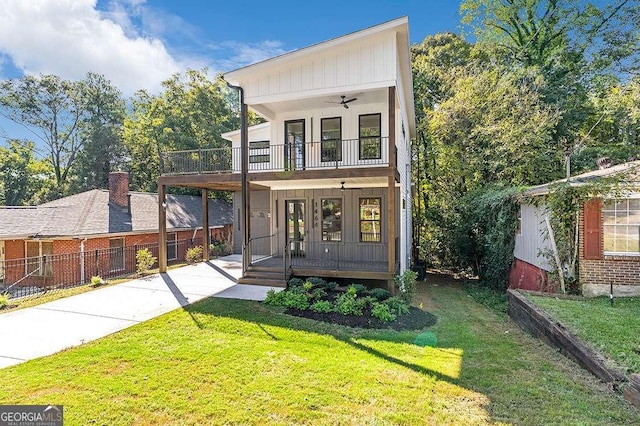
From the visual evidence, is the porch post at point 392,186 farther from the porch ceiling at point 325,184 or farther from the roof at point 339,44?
the porch ceiling at point 325,184

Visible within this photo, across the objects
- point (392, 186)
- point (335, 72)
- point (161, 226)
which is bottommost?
point (161, 226)

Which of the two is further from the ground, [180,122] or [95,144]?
[180,122]

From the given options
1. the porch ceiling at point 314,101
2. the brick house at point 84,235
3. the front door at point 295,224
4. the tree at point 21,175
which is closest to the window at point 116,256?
the brick house at point 84,235

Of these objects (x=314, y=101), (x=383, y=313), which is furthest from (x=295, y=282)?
(x=314, y=101)

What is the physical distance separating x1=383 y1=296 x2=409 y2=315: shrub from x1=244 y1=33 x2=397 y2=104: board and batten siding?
229 inches

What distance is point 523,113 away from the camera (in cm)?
1452

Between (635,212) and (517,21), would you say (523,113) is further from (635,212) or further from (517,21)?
(517,21)

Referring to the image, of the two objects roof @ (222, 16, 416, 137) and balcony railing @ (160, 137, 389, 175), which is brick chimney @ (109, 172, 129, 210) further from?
roof @ (222, 16, 416, 137)

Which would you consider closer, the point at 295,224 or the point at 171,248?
the point at 295,224

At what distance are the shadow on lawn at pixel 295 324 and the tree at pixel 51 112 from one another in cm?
3126

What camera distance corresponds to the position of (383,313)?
7.58m

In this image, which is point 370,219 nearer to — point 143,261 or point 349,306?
point 349,306

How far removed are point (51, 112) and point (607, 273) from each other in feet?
136

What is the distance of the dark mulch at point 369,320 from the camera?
7.23m
